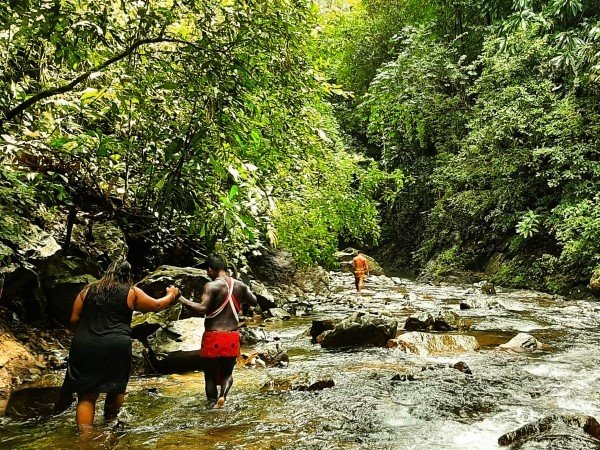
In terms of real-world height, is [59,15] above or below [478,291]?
above

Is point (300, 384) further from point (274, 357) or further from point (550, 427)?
point (550, 427)

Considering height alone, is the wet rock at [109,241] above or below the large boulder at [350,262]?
above

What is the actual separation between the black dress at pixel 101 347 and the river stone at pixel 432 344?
199 inches

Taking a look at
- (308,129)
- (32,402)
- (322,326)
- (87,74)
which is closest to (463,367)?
(322,326)

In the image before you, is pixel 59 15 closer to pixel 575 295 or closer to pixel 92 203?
pixel 92 203

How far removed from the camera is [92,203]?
28.3 feet

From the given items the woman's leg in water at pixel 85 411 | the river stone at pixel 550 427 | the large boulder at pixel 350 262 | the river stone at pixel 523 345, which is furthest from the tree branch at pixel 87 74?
the large boulder at pixel 350 262

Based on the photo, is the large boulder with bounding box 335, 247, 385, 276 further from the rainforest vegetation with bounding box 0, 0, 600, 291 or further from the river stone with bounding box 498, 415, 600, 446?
the river stone with bounding box 498, 415, 600, 446

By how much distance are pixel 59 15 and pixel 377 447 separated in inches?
161

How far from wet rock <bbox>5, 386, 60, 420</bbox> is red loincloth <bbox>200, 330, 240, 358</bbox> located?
159 centimetres

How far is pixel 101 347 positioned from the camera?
4602 millimetres

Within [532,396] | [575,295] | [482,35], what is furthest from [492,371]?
[482,35]

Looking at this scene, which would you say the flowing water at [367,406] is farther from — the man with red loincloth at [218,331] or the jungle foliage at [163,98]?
the jungle foliage at [163,98]

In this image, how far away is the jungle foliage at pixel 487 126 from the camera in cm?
1627
